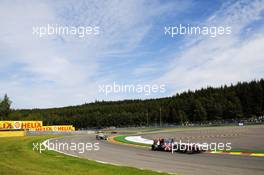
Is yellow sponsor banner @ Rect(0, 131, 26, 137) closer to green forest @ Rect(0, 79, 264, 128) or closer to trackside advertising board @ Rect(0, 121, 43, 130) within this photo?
trackside advertising board @ Rect(0, 121, 43, 130)

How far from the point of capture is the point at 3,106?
142m

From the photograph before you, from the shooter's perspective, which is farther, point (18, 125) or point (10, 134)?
point (18, 125)

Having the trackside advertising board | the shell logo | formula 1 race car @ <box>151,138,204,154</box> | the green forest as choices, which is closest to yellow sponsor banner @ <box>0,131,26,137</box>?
the trackside advertising board

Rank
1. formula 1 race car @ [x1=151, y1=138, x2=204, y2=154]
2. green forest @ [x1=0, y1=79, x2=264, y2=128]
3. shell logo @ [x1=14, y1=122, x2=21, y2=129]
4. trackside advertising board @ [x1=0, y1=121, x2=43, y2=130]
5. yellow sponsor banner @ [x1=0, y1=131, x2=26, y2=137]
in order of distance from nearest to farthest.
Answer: formula 1 race car @ [x1=151, y1=138, x2=204, y2=154] < yellow sponsor banner @ [x1=0, y1=131, x2=26, y2=137] < trackside advertising board @ [x1=0, y1=121, x2=43, y2=130] < shell logo @ [x1=14, y1=122, x2=21, y2=129] < green forest @ [x1=0, y1=79, x2=264, y2=128]

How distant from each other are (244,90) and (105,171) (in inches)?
4516

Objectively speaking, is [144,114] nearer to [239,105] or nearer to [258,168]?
[239,105]

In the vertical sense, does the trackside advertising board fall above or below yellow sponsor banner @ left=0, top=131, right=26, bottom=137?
above

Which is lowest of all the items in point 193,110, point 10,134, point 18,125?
point 10,134

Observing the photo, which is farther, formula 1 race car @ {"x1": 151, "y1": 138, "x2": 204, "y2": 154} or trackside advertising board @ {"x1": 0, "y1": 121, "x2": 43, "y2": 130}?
trackside advertising board @ {"x1": 0, "y1": 121, "x2": 43, "y2": 130}

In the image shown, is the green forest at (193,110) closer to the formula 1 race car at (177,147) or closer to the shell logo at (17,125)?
the shell logo at (17,125)

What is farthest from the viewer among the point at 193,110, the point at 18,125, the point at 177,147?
the point at 193,110

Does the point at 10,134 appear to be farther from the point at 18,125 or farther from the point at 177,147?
the point at 177,147

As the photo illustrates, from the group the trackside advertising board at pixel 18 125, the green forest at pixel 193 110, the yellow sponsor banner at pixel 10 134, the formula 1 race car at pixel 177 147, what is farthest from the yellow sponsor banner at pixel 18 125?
the formula 1 race car at pixel 177 147

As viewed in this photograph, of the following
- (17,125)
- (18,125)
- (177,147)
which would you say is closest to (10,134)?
(17,125)
